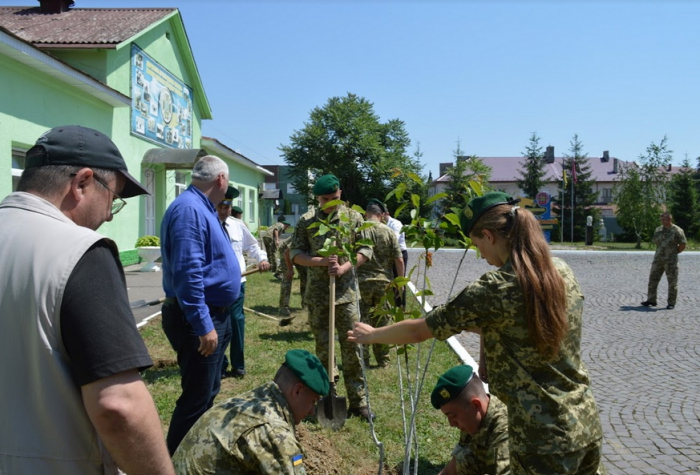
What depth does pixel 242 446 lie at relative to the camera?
7.82ft

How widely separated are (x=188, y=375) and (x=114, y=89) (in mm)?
12235

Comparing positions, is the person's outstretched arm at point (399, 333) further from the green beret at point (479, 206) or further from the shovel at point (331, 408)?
the shovel at point (331, 408)

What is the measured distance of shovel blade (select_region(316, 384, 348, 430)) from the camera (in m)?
4.48

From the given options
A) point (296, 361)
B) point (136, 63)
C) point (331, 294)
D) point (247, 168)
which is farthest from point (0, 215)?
point (247, 168)

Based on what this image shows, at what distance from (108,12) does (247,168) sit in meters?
14.3

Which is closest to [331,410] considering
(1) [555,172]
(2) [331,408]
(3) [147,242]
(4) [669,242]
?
(2) [331,408]

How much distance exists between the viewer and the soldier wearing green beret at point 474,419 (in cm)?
321

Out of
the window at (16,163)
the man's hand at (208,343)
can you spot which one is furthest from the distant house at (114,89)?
the man's hand at (208,343)

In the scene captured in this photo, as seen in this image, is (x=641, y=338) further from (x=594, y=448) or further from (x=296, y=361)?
(x=296, y=361)

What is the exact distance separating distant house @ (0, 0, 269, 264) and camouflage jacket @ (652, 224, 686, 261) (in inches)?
463

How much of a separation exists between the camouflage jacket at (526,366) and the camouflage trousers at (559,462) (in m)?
0.03

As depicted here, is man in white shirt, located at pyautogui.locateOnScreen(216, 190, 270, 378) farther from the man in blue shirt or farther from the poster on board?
the poster on board

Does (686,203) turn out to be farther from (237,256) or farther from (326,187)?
(326,187)

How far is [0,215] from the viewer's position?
1596 millimetres
